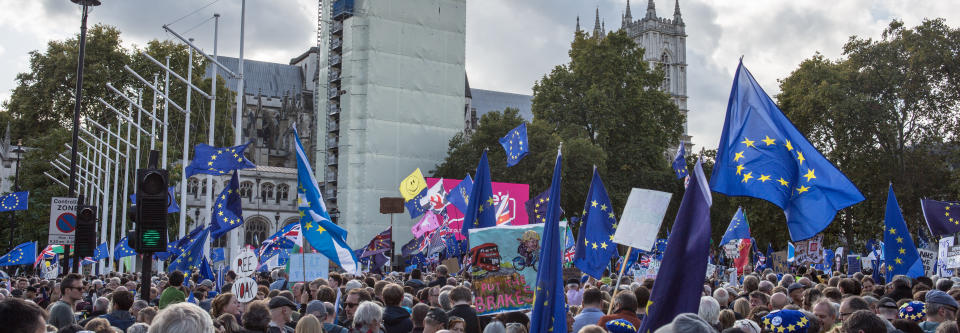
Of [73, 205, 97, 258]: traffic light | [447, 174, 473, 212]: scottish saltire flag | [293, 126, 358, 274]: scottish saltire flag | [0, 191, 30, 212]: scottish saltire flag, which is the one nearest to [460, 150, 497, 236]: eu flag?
[293, 126, 358, 274]: scottish saltire flag

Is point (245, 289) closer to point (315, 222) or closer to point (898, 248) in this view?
point (315, 222)

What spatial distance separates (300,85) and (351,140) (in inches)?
1716

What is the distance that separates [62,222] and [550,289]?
12860 mm

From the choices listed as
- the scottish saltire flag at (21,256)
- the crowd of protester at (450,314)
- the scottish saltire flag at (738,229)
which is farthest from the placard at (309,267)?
the scottish saltire flag at (21,256)

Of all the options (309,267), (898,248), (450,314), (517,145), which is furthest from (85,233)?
(898,248)

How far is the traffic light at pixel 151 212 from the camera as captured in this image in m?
10.4

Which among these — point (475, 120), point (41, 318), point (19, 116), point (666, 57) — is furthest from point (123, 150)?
point (666, 57)

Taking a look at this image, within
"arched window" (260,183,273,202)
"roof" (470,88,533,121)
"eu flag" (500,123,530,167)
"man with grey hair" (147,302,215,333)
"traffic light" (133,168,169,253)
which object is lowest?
"man with grey hair" (147,302,215,333)

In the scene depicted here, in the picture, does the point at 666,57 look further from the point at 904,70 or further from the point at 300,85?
the point at 904,70

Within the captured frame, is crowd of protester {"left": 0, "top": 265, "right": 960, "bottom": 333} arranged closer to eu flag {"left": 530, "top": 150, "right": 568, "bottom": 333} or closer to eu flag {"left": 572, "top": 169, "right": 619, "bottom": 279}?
eu flag {"left": 530, "top": 150, "right": 568, "bottom": 333}

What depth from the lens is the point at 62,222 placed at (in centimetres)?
1722

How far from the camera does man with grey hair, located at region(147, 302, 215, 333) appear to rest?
4.38 metres

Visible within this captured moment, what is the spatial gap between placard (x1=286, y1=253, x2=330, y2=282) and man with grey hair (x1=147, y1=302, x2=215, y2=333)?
939 cm

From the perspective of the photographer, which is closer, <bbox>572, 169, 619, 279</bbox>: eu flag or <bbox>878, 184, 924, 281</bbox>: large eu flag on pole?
<bbox>572, 169, 619, 279</bbox>: eu flag
